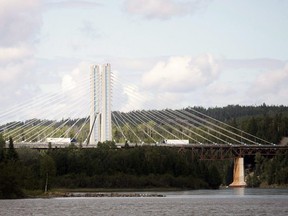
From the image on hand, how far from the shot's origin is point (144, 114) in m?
139

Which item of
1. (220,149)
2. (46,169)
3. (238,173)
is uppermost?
(220,149)

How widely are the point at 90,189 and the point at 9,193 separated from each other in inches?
1254

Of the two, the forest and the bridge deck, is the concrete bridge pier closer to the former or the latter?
the bridge deck

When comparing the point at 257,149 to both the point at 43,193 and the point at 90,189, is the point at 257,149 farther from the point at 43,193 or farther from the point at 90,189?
the point at 43,193

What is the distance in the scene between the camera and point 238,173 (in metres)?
154

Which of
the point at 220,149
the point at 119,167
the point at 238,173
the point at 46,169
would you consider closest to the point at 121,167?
the point at 119,167

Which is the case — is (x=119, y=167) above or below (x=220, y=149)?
below

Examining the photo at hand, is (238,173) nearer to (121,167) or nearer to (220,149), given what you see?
(220,149)

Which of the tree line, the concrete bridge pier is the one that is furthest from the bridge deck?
the tree line

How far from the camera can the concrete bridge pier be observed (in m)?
150

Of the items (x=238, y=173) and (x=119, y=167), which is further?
(x=238, y=173)

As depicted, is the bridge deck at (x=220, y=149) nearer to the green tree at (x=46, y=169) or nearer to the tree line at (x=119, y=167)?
the tree line at (x=119, y=167)

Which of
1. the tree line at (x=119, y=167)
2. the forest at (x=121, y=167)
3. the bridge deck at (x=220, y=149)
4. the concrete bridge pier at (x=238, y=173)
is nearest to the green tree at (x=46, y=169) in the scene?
the forest at (x=121, y=167)

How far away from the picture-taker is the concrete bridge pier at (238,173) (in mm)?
149887
